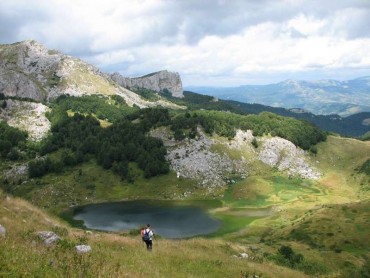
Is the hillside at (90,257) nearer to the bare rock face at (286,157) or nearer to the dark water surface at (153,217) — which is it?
the dark water surface at (153,217)

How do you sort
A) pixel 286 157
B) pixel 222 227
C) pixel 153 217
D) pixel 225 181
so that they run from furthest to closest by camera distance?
pixel 286 157, pixel 225 181, pixel 153 217, pixel 222 227

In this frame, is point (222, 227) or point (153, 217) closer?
point (222, 227)

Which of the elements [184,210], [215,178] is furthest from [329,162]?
[184,210]

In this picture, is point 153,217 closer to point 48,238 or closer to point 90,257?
point 48,238

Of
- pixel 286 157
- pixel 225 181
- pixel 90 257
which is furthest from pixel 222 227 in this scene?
pixel 90 257

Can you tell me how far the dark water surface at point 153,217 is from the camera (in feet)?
388

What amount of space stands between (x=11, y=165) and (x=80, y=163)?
1316 inches

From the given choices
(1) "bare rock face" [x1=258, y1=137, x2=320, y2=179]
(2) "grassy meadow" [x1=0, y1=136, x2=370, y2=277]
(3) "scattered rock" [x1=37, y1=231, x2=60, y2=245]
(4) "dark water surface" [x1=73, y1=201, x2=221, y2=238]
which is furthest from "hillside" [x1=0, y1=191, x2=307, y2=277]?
(1) "bare rock face" [x1=258, y1=137, x2=320, y2=179]

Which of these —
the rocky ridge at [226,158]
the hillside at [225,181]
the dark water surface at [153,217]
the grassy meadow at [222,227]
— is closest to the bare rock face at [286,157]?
the rocky ridge at [226,158]

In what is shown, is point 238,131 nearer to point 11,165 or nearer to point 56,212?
point 56,212

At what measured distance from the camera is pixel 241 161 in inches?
7136

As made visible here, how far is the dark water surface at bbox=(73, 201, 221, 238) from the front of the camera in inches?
4653

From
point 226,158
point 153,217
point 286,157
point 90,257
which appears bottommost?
point 153,217

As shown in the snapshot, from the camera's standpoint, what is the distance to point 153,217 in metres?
132
